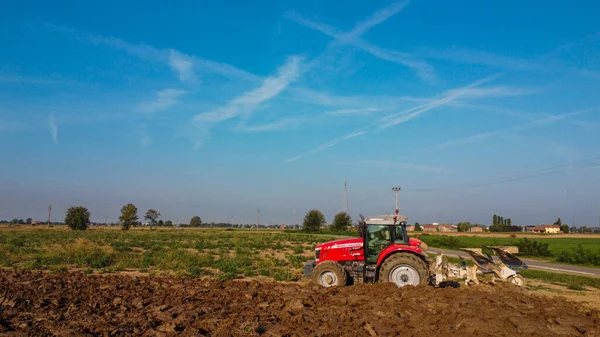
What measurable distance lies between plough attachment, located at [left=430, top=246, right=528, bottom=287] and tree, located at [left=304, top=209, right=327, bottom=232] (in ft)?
321

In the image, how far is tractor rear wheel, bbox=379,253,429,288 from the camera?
508 inches

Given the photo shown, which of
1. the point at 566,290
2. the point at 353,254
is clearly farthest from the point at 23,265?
the point at 566,290

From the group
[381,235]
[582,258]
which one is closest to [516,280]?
[381,235]

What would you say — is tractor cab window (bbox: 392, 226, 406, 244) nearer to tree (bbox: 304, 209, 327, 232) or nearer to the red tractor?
the red tractor

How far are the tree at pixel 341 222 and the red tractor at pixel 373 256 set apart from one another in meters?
93.7

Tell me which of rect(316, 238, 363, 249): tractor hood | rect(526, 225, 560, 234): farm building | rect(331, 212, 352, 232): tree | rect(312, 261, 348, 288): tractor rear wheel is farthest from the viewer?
rect(526, 225, 560, 234): farm building

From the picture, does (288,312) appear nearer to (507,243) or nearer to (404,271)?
(404,271)

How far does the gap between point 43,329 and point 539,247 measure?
144ft

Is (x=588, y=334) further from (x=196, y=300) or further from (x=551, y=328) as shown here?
(x=196, y=300)

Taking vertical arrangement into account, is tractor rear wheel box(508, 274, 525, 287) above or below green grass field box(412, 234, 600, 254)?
above

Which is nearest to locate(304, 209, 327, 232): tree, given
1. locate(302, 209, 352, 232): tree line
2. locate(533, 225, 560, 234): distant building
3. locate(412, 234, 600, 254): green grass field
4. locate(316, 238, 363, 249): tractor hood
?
→ locate(302, 209, 352, 232): tree line

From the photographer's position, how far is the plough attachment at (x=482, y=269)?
13.5m

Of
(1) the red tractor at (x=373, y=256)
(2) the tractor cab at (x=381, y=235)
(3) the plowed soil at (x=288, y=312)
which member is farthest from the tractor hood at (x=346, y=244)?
(3) the plowed soil at (x=288, y=312)

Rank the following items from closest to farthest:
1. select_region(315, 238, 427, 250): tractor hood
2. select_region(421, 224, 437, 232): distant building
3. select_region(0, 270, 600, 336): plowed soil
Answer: select_region(0, 270, 600, 336): plowed soil → select_region(315, 238, 427, 250): tractor hood → select_region(421, 224, 437, 232): distant building
